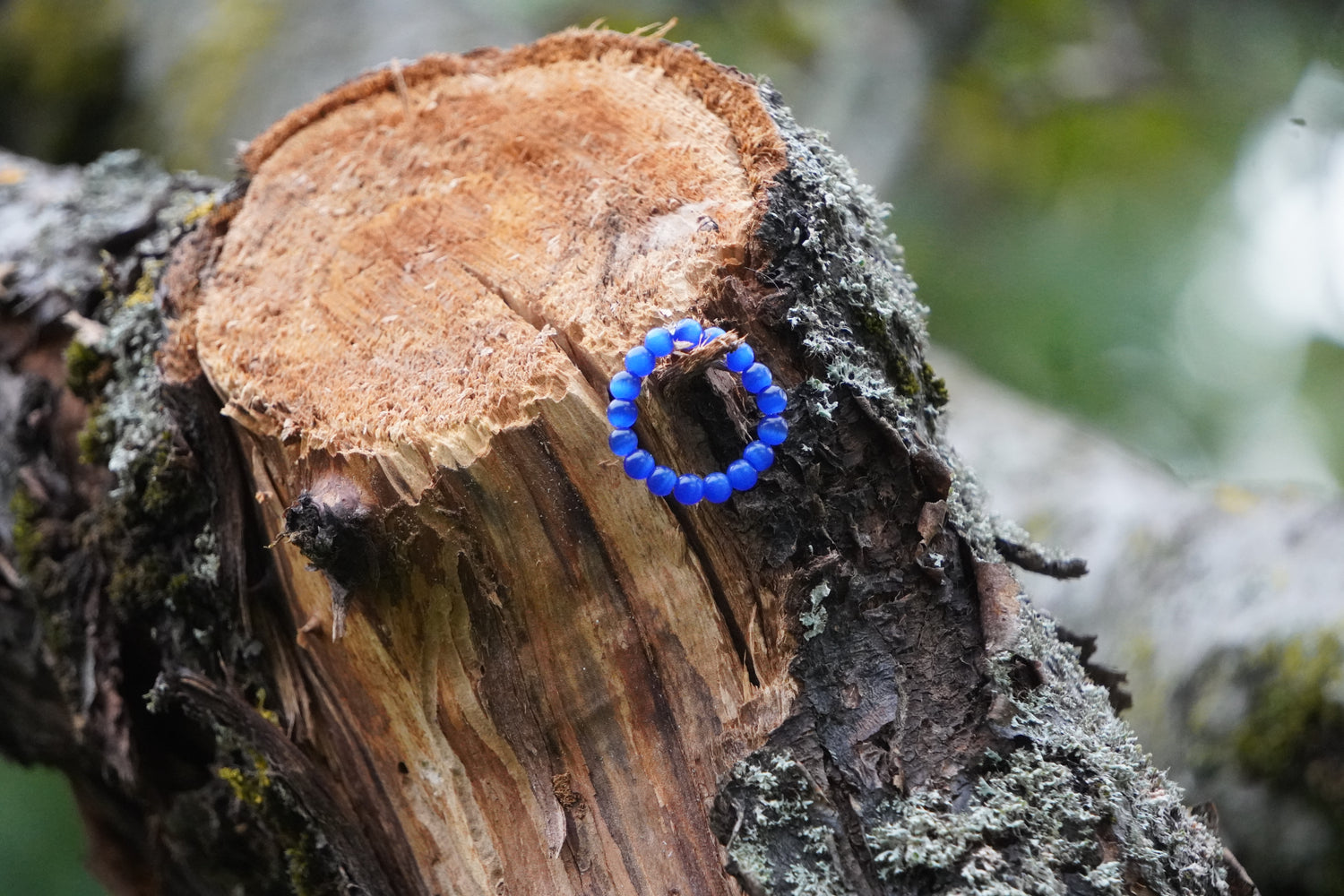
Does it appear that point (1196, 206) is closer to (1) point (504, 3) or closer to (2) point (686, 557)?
(1) point (504, 3)

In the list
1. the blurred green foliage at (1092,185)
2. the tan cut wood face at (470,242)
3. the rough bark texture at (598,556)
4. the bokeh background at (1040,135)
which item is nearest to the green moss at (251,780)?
the rough bark texture at (598,556)

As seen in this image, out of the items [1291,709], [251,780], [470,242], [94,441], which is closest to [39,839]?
[94,441]

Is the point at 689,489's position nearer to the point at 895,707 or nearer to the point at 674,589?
the point at 674,589

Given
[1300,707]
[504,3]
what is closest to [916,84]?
[504,3]

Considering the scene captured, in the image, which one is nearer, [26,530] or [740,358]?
[740,358]

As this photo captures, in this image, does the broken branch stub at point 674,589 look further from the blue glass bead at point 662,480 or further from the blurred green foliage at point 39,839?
the blurred green foliage at point 39,839

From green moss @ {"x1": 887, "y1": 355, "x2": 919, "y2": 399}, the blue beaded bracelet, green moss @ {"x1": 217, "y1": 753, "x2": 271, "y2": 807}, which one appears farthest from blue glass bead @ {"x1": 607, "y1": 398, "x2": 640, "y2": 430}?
green moss @ {"x1": 217, "y1": 753, "x2": 271, "y2": 807}

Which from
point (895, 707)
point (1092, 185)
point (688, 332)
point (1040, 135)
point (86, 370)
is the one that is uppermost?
point (1040, 135)
